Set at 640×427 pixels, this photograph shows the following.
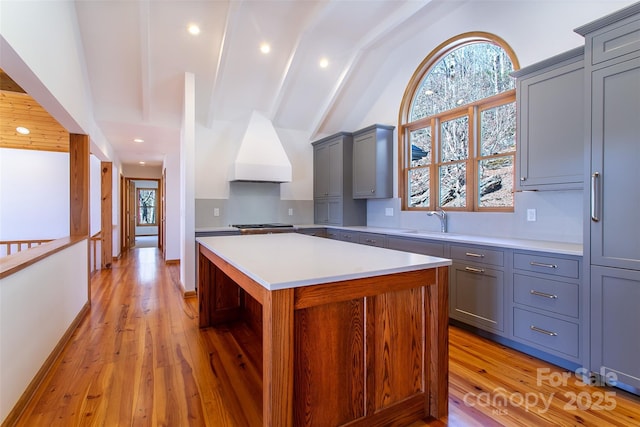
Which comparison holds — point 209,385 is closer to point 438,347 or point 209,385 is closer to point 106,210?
point 438,347

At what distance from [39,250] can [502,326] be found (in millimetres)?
3616

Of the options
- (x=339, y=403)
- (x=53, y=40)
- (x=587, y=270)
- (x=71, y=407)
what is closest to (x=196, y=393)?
(x=71, y=407)

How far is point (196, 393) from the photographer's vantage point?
1947mm

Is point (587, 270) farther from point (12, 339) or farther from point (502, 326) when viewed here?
point (12, 339)

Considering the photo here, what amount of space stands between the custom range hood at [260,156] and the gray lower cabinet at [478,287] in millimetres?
2734

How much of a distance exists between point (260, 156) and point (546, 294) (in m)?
3.69

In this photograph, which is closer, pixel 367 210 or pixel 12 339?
pixel 12 339

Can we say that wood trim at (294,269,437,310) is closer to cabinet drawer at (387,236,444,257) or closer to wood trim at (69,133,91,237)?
cabinet drawer at (387,236,444,257)

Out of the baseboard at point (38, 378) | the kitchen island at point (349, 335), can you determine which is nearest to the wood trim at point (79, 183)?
the baseboard at point (38, 378)

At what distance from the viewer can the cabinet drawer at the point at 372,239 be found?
12.4ft

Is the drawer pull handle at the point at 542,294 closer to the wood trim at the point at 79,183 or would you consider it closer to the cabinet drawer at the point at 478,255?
the cabinet drawer at the point at 478,255

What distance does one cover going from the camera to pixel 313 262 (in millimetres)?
1683

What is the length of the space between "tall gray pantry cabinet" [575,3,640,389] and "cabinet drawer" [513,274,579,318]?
15cm

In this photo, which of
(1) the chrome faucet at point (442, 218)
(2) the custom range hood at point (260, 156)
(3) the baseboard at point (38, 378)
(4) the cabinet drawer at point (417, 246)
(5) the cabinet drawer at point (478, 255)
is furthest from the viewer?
(2) the custom range hood at point (260, 156)
